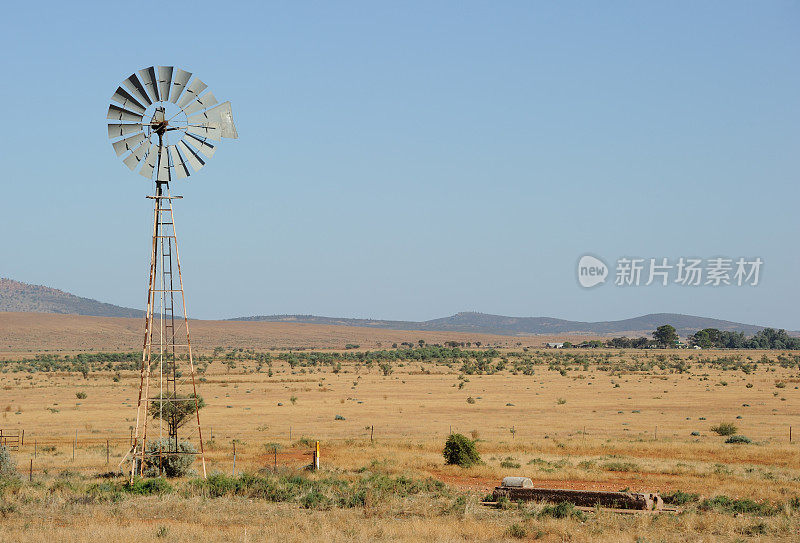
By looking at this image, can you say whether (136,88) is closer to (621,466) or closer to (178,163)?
(178,163)

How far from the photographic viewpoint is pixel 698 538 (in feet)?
63.3

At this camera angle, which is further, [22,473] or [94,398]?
[94,398]

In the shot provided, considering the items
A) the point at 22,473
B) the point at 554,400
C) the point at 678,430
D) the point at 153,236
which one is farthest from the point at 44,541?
the point at 554,400

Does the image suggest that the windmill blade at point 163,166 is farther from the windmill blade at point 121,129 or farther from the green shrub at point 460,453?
the green shrub at point 460,453

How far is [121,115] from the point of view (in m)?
26.6

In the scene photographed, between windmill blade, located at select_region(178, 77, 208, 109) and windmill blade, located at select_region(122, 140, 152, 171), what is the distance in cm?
168

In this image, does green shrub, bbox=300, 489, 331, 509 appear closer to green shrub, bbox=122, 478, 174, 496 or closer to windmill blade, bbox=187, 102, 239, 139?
green shrub, bbox=122, 478, 174, 496

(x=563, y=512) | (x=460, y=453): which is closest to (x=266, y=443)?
(x=460, y=453)

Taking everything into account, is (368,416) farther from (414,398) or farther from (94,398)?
(94,398)

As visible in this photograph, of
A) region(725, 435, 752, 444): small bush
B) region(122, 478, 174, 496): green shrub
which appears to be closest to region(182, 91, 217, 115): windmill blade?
region(122, 478, 174, 496): green shrub

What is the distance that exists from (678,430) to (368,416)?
19116 mm

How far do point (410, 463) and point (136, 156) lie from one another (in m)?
15.7

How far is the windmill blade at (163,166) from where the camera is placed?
26891mm

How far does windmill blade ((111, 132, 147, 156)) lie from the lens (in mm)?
26734
